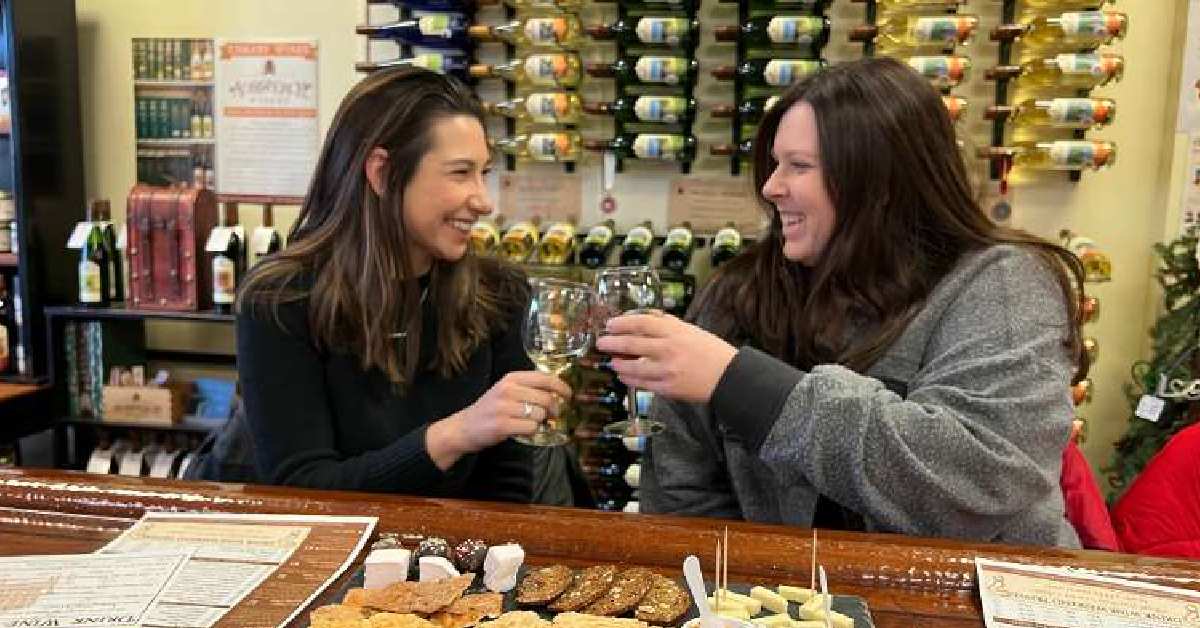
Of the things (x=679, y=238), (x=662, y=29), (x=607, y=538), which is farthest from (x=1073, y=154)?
(x=607, y=538)

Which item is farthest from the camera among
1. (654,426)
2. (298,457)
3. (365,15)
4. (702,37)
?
(365,15)

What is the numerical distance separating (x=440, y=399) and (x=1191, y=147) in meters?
2.95

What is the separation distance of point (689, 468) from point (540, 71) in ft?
7.47

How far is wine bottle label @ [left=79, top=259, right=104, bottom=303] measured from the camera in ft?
12.1

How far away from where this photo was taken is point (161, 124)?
13.9 feet

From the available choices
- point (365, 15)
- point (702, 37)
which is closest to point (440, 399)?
point (702, 37)

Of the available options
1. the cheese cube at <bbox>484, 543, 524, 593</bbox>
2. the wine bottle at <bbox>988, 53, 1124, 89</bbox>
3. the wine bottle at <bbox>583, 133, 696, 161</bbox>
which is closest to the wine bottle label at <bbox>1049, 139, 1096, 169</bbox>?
the wine bottle at <bbox>988, 53, 1124, 89</bbox>

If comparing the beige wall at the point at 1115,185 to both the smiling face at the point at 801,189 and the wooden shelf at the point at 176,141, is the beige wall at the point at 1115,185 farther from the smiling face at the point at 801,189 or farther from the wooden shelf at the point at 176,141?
the smiling face at the point at 801,189

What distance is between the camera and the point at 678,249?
11.7ft

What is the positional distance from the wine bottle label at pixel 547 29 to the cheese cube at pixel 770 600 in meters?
2.85

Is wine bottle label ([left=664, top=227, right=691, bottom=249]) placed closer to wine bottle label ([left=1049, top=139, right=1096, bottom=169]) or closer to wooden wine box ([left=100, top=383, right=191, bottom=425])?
wine bottle label ([left=1049, top=139, right=1096, bottom=169])

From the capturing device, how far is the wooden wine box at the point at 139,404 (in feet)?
12.5

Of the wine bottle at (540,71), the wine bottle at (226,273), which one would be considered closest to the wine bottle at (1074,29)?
the wine bottle at (540,71)

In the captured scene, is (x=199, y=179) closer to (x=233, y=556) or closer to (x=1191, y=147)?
(x=233, y=556)
